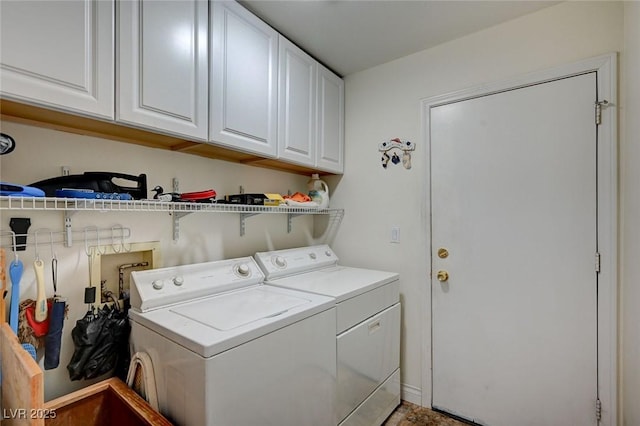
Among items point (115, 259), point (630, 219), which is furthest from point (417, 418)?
point (115, 259)

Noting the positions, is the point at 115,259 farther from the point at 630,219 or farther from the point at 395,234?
the point at 630,219

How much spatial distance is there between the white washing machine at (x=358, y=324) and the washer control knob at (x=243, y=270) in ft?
0.43

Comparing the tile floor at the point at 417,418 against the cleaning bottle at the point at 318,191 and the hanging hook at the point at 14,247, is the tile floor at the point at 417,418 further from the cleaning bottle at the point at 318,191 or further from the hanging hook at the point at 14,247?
the hanging hook at the point at 14,247

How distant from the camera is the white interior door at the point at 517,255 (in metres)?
1.59

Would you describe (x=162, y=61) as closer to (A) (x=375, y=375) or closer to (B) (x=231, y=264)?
(B) (x=231, y=264)

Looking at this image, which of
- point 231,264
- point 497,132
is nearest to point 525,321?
point 497,132

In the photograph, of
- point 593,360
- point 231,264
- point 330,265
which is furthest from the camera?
point 330,265

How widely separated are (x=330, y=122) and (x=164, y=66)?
4.08 ft

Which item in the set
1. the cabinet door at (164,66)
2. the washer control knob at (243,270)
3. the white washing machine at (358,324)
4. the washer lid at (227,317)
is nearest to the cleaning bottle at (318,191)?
the white washing machine at (358,324)

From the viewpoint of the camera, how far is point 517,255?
1761mm

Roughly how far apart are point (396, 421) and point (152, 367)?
1.52 metres

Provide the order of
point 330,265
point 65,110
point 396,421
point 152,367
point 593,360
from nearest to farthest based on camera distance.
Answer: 1. point 65,110
2. point 152,367
3. point 593,360
4. point 396,421
5. point 330,265

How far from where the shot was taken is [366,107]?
2340 mm

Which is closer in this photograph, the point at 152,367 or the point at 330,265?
the point at 152,367
